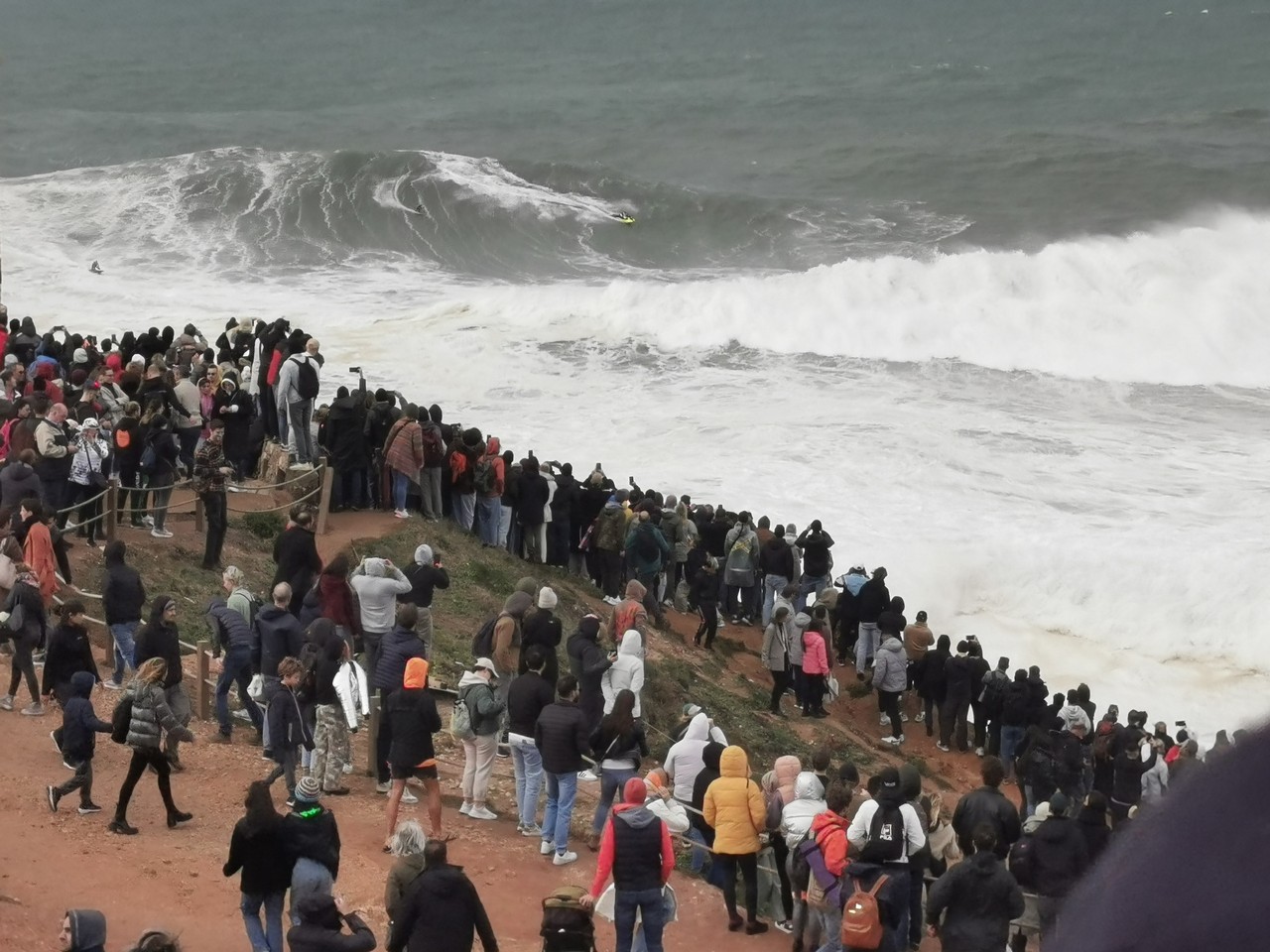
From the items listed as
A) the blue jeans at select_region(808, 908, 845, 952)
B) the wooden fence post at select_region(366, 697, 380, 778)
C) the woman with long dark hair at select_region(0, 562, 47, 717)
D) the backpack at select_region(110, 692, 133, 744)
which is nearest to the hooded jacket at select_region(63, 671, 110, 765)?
the backpack at select_region(110, 692, 133, 744)

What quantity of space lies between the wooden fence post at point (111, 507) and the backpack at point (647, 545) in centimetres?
564

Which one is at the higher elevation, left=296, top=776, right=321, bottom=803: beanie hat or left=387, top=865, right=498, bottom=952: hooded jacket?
left=296, top=776, right=321, bottom=803: beanie hat

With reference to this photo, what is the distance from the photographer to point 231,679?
13.3 meters

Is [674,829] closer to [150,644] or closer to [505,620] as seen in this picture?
[505,620]

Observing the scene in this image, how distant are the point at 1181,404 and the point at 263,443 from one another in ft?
66.3

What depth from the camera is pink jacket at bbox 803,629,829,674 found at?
17.8 metres

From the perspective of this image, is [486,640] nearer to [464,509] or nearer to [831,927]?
[831,927]

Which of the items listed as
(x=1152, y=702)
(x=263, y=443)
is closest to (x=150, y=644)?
(x=263, y=443)

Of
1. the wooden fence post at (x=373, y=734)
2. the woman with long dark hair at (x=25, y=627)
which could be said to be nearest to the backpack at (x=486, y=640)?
the wooden fence post at (x=373, y=734)

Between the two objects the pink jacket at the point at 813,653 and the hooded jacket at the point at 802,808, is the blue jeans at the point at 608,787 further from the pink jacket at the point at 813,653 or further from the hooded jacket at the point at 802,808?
the pink jacket at the point at 813,653

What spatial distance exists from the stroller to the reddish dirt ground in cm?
204

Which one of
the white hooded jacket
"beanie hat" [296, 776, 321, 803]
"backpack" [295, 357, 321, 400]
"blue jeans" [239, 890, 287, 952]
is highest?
"backpack" [295, 357, 321, 400]

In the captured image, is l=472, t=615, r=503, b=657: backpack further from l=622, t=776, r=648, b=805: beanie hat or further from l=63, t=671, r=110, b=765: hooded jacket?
l=622, t=776, r=648, b=805: beanie hat

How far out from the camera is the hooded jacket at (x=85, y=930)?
714cm
